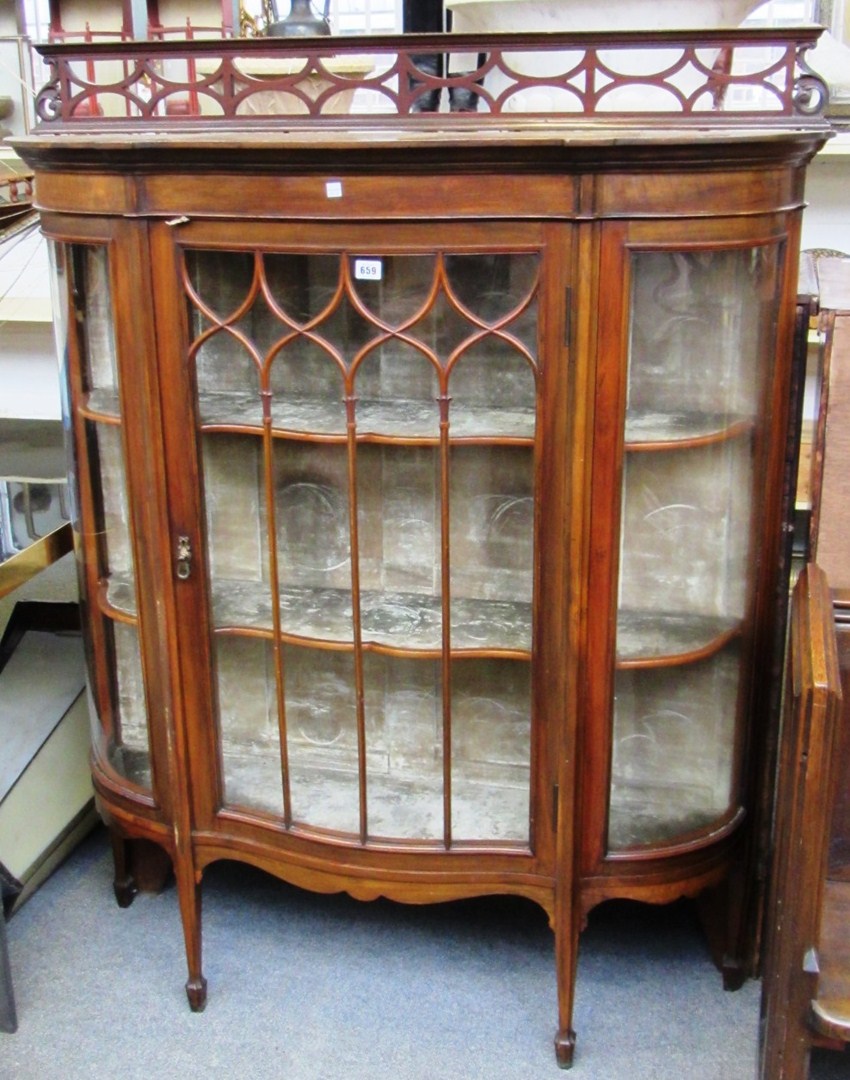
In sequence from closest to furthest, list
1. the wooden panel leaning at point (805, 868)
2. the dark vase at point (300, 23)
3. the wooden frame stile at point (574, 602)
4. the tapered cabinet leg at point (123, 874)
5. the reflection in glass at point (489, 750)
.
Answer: the wooden panel leaning at point (805, 868) < the wooden frame stile at point (574, 602) < the reflection in glass at point (489, 750) < the dark vase at point (300, 23) < the tapered cabinet leg at point (123, 874)

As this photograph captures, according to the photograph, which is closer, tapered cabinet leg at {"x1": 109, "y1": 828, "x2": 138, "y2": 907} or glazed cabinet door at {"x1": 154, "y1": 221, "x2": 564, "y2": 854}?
glazed cabinet door at {"x1": 154, "y1": 221, "x2": 564, "y2": 854}

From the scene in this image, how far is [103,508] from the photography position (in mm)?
1729

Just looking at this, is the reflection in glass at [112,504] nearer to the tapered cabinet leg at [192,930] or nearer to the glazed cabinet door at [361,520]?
the glazed cabinet door at [361,520]

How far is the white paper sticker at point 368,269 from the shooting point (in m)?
1.45

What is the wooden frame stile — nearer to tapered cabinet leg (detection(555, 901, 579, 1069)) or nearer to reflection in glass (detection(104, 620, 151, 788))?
tapered cabinet leg (detection(555, 901, 579, 1069))

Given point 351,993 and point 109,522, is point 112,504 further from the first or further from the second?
point 351,993

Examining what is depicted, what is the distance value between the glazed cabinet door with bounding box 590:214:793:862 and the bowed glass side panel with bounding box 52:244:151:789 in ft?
2.16

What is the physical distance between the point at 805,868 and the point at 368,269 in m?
0.82

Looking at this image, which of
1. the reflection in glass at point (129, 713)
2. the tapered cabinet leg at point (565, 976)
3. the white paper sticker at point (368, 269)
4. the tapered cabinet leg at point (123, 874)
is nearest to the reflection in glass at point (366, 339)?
the white paper sticker at point (368, 269)

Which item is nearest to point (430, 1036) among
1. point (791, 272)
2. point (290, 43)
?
point (791, 272)

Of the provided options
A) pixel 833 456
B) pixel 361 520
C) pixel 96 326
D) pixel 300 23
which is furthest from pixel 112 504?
pixel 833 456

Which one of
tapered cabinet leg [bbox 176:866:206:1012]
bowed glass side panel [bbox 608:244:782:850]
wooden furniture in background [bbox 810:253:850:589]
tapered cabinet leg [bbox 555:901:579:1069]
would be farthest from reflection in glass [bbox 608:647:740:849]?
tapered cabinet leg [bbox 176:866:206:1012]

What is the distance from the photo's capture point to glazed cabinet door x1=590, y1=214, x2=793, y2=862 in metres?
1.44

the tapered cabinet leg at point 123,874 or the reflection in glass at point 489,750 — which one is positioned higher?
Result: the reflection in glass at point 489,750
